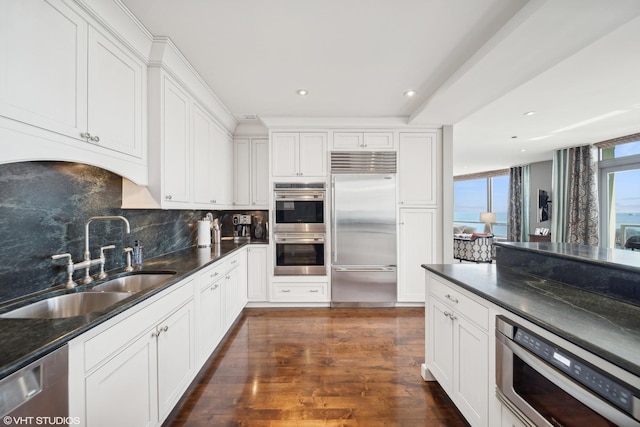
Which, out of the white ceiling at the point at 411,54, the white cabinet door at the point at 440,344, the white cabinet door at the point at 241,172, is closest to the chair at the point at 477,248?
the white ceiling at the point at 411,54

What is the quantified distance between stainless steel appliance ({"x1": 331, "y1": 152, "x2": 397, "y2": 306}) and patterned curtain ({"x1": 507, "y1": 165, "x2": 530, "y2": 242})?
5942 millimetres

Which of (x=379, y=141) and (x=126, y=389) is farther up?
(x=379, y=141)

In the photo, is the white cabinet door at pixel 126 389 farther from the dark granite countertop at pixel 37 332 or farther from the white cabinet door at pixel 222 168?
the white cabinet door at pixel 222 168

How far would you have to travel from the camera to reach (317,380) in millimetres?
2010

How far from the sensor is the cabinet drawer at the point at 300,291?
11.3 feet

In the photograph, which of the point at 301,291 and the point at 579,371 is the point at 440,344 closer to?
the point at 579,371

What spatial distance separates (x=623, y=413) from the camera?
2.39ft

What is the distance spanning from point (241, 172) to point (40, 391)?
3186mm

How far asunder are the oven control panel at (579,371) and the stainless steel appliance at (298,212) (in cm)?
255

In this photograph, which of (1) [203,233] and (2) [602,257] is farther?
(1) [203,233]

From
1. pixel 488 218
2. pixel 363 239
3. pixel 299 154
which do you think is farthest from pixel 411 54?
pixel 488 218

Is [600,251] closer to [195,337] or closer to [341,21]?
[341,21]

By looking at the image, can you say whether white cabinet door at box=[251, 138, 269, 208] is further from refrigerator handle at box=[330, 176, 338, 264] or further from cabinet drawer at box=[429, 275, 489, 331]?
cabinet drawer at box=[429, 275, 489, 331]

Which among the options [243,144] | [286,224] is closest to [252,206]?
[286,224]
